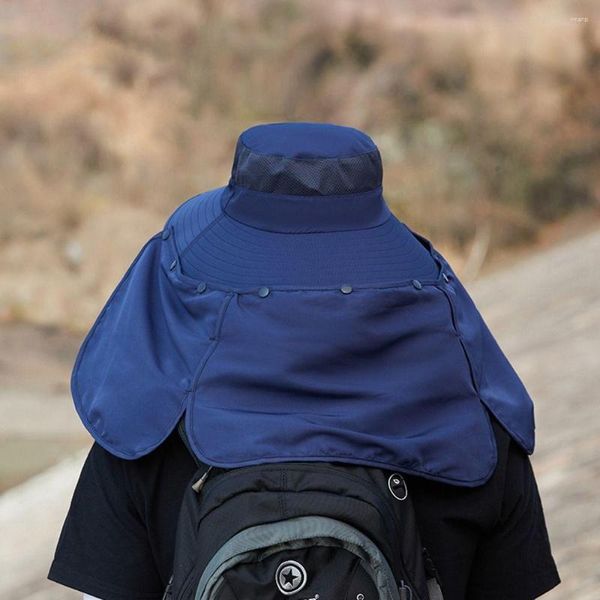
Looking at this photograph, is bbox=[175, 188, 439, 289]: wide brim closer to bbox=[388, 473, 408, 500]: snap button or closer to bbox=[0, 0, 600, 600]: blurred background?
bbox=[388, 473, 408, 500]: snap button

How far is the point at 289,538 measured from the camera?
3.43ft

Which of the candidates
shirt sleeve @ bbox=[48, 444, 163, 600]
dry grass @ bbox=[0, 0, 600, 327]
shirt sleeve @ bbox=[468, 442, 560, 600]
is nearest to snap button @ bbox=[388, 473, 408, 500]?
shirt sleeve @ bbox=[468, 442, 560, 600]

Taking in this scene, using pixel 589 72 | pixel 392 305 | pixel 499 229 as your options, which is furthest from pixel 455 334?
pixel 589 72

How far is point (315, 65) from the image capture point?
16.6 meters

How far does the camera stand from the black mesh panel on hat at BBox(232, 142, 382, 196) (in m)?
1.15

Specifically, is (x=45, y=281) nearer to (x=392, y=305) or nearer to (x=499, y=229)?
(x=499, y=229)

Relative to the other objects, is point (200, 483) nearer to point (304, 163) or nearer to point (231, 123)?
point (304, 163)

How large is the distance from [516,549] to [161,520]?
14.8 inches

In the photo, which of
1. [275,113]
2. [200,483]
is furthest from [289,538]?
[275,113]

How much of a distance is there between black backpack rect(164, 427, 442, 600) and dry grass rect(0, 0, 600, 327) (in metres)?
11.3

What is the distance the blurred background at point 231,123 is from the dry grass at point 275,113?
0.03 meters

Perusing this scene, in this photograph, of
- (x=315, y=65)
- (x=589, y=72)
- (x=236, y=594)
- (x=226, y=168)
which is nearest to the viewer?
(x=236, y=594)

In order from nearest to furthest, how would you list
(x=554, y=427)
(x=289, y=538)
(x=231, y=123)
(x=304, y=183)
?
1. (x=289, y=538)
2. (x=304, y=183)
3. (x=554, y=427)
4. (x=231, y=123)

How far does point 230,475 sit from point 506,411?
12.1 inches
